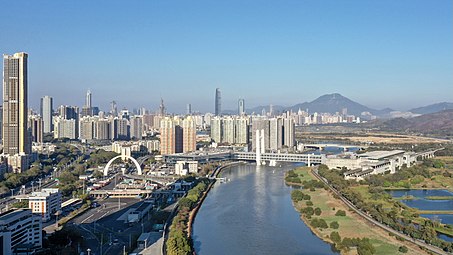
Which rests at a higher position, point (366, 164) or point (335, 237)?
point (366, 164)

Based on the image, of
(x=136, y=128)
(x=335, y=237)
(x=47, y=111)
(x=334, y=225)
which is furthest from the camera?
(x=47, y=111)

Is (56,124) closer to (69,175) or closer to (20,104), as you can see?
(20,104)

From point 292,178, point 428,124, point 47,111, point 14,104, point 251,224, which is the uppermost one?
point 47,111

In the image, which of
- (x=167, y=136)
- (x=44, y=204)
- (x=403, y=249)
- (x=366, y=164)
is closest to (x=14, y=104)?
(x=167, y=136)

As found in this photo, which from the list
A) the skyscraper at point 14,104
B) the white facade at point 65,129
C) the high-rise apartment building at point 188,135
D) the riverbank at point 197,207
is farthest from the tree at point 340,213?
the white facade at point 65,129

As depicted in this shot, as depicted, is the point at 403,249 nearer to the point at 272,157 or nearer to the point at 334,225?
the point at 334,225

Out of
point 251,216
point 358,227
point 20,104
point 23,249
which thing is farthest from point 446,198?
point 20,104
